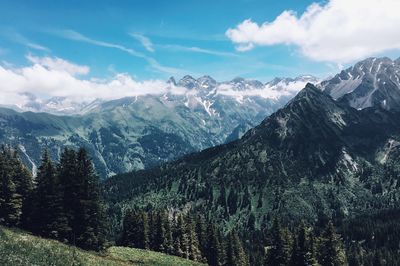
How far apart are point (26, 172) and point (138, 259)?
27055mm

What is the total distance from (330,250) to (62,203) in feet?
212

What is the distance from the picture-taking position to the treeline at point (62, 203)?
75.7m

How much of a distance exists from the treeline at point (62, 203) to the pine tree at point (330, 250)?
183 ft

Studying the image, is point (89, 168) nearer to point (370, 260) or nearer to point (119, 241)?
point (119, 241)

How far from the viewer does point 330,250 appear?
110 m

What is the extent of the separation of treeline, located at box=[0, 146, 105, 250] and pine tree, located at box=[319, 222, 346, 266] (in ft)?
183

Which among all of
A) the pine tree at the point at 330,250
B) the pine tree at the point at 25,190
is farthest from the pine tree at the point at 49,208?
the pine tree at the point at 330,250

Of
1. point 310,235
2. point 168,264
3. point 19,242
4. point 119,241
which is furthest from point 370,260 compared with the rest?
point 19,242

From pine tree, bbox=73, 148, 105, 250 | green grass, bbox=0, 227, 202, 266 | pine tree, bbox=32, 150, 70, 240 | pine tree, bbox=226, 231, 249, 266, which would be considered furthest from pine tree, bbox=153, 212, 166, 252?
green grass, bbox=0, 227, 202, 266

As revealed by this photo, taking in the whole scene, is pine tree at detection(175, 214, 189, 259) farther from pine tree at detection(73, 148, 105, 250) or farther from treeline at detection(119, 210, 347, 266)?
pine tree at detection(73, 148, 105, 250)

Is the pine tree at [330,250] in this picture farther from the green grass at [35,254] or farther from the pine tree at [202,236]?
the green grass at [35,254]

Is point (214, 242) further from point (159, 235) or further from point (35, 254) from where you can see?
point (35, 254)

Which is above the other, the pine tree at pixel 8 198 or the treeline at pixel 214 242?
the pine tree at pixel 8 198

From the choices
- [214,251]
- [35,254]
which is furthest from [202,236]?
[35,254]
